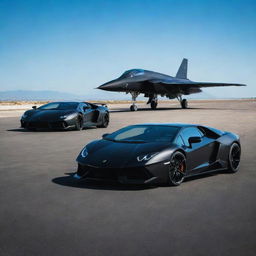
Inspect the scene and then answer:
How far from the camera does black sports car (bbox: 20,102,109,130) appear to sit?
18.0 m

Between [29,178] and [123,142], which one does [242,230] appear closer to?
[123,142]

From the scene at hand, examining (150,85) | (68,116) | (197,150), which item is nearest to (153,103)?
(150,85)

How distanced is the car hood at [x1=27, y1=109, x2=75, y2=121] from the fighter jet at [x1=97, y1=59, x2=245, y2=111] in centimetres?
1776

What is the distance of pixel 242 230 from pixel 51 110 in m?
14.7

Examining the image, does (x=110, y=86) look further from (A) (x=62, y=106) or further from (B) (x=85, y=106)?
(A) (x=62, y=106)

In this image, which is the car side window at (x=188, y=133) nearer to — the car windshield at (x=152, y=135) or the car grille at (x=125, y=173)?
the car windshield at (x=152, y=135)

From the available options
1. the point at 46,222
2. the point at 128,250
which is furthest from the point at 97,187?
the point at 128,250

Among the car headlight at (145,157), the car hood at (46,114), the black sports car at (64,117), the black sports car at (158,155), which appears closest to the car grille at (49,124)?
the black sports car at (64,117)

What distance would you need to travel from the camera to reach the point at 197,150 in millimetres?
7684

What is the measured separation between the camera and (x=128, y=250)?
13.4ft

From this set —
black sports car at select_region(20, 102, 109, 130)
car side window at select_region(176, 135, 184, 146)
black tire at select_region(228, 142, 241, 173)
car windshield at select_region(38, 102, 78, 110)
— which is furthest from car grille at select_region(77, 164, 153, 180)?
car windshield at select_region(38, 102, 78, 110)

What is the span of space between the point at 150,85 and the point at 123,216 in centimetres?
3695

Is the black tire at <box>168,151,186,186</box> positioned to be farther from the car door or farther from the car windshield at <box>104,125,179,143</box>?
the car windshield at <box>104,125,179,143</box>

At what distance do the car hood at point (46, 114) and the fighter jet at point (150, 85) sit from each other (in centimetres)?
1776
